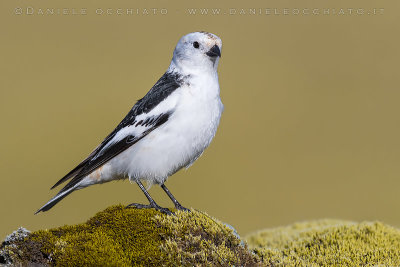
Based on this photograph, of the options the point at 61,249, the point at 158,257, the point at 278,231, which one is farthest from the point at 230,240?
the point at 278,231

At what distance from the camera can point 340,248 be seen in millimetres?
6598

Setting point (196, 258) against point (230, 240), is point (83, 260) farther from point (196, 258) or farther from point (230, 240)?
point (230, 240)

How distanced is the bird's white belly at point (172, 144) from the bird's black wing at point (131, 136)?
7cm

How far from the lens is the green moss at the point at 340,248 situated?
6.21 metres

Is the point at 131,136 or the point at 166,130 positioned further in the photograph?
the point at 131,136

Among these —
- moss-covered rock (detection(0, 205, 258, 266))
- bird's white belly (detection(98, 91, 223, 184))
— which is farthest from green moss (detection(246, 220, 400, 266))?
bird's white belly (detection(98, 91, 223, 184))

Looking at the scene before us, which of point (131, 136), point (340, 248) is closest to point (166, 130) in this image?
point (131, 136)

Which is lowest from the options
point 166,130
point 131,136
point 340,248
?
point 340,248

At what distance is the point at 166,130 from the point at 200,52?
114 centimetres

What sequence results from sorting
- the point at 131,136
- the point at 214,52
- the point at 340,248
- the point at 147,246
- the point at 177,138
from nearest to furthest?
the point at 147,246 < the point at 177,138 < the point at 131,136 < the point at 214,52 < the point at 340,248

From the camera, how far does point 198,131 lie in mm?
6000

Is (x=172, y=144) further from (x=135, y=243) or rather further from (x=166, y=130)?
(x=135, y=243)

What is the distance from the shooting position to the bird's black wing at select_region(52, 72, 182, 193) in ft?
20.0

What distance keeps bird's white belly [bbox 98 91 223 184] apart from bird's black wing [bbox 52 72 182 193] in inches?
2.8
